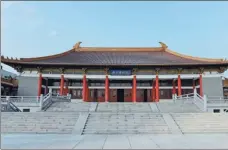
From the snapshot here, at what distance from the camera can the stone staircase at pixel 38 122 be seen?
11.9 m

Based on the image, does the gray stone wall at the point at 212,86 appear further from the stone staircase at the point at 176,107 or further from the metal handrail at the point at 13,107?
the metal handrail at the point at 13,107

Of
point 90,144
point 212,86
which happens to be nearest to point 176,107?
point 212,86

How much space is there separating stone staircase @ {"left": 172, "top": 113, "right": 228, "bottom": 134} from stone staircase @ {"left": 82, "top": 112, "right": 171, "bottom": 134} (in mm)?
1009

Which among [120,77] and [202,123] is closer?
[202,123]

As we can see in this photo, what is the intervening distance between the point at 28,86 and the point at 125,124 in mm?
14456

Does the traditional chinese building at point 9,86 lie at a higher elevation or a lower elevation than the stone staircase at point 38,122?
higher

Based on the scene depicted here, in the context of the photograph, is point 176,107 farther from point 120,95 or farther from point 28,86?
point 28,86

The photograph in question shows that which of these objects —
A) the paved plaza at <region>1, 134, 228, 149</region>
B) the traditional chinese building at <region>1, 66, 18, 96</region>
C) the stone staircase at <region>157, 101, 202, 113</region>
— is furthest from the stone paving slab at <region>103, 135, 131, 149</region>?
the traditional chinese building at <region>1, 66, 18, 96</region>

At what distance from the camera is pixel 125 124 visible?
1270cm

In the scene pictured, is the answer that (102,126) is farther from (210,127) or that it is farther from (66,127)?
(210,127)

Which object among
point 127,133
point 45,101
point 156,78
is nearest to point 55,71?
point 45,101

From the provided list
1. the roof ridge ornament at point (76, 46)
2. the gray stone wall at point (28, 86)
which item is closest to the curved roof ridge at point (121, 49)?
the roof ridge ornament at point (76, 46)

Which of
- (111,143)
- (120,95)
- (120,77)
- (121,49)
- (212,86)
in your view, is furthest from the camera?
(121,49)

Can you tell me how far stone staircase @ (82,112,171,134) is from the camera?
38.8 feet
